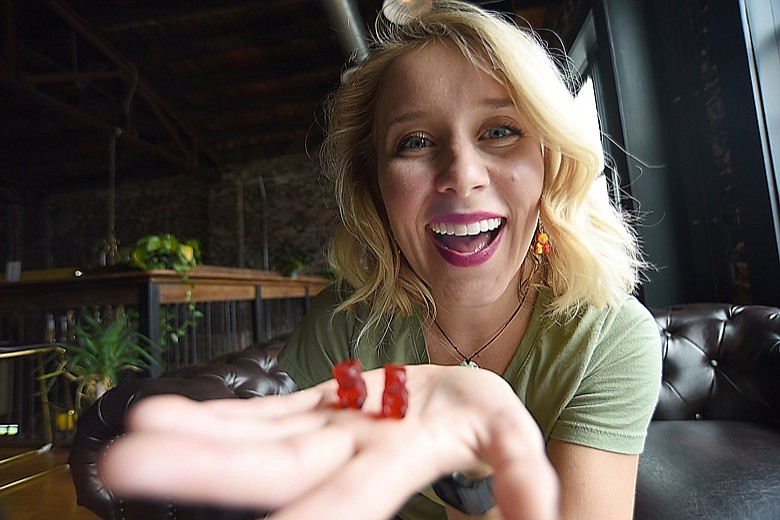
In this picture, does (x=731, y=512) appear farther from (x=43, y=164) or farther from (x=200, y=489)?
(x=43, y=164)

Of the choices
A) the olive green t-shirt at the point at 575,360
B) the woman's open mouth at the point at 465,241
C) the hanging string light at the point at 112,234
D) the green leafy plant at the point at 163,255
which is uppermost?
the hanging string light at the point at 112,234

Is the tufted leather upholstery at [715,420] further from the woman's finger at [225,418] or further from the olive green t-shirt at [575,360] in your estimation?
the woman's finger at [225,418]

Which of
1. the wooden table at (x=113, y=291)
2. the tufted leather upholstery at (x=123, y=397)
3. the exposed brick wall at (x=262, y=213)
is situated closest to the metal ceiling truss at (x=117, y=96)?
the exposed brick wall at (x=262, y=213)

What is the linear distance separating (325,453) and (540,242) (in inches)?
6.4

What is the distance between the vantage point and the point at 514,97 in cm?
15

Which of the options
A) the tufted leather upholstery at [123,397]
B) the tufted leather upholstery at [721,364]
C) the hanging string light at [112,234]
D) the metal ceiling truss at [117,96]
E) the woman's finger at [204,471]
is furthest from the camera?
the metal ceiling truss at [117,96]

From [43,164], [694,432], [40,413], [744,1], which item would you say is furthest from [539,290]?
[43,164]

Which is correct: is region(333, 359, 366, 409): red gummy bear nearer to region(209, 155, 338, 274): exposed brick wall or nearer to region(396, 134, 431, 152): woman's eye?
region(396, 134, 431, 152): woman's eye

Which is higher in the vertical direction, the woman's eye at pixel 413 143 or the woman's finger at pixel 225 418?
the woman's eye at pixel 413 143

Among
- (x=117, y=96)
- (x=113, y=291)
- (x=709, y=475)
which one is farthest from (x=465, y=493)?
(x=117, y=96)

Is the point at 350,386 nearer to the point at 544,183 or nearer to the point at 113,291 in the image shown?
the point at 544,183

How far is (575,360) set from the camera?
0.25m

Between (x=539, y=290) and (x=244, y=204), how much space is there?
4164mm

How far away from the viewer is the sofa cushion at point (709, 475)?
0.62m
